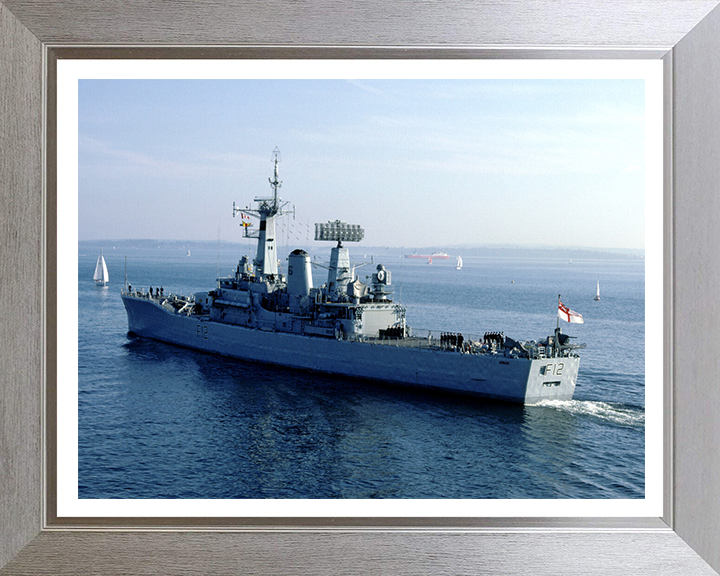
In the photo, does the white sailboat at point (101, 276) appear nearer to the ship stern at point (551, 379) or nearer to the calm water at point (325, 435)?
the calm water at point (325, 435)

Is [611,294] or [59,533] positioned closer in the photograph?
[59,533]

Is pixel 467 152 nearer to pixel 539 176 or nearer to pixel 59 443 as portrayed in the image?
pixel 539 176

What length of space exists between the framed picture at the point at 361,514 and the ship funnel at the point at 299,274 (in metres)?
10.6

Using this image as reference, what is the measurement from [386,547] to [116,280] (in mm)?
31405

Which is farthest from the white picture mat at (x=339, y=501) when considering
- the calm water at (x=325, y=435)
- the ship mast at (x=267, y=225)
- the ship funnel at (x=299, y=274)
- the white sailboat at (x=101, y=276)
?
the white sailboat at (x=101, y=276)

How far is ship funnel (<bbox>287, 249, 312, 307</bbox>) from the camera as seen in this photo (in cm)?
1310

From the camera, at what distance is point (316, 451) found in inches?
297

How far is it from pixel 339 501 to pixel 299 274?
1080cm

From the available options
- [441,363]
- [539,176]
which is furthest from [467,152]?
[441,363]

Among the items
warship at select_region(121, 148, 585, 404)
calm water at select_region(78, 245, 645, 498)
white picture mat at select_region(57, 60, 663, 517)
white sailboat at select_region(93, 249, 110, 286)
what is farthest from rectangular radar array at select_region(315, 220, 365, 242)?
white sailboat at select_region(93, 249, 110, 286)

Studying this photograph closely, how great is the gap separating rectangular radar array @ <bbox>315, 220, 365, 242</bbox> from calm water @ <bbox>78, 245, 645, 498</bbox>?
2.96 m

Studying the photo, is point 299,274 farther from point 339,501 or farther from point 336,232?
point 339,501

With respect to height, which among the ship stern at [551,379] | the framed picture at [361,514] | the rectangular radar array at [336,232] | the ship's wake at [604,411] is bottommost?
the ship's wake at [604,411]

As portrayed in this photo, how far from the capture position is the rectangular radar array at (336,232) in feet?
42.2
